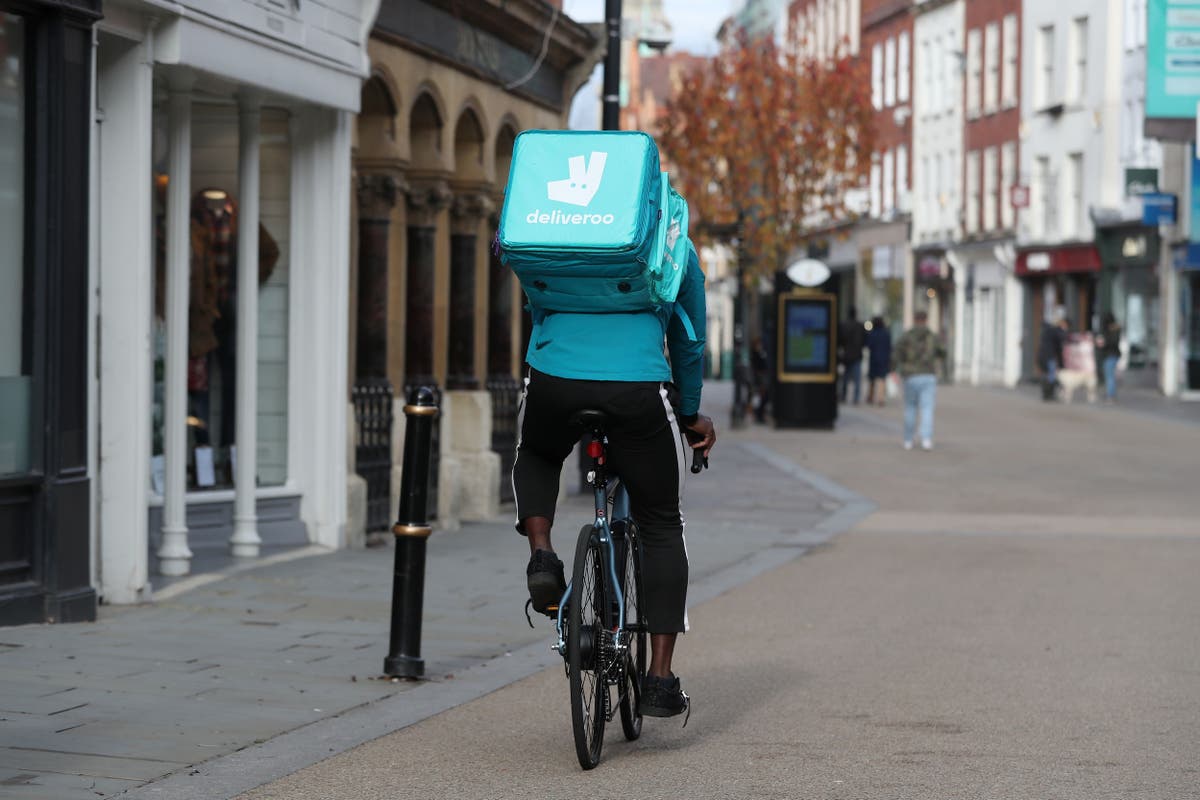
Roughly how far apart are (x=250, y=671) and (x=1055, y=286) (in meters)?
47.9

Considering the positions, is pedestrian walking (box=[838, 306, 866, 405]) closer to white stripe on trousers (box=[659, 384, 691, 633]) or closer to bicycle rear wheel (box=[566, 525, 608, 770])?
white stripe on trousers (box=[659, 384, 691, 633])

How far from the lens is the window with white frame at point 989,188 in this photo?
2328 inches

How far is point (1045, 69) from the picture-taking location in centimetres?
5541

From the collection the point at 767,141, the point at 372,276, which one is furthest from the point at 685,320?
the point at 767,141

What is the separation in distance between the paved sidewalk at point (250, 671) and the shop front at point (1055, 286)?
3914 centimetres

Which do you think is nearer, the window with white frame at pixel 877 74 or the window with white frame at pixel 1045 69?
the window with white frame at pixel 1045 69

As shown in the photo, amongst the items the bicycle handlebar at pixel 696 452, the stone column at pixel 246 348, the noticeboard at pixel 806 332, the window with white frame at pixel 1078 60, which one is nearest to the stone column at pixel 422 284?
the stone column at pixel 246 348

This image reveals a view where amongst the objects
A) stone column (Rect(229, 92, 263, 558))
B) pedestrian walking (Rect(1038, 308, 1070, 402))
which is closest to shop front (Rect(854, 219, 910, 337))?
pedestrian walking (Rect(1038, 308, 1070, 402))

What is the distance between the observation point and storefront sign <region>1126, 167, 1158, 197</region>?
147ft

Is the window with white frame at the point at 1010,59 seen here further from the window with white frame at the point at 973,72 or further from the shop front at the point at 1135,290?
the shop front at the point at 1135,290

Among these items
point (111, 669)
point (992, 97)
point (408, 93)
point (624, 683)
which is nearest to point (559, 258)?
point (624, 683)

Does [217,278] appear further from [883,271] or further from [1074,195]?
[883,271]

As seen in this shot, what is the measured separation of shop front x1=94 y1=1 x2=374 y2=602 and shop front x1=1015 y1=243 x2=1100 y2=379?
38.3 meters

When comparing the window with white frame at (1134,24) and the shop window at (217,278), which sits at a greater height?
the window with white frame at (1134,24)
